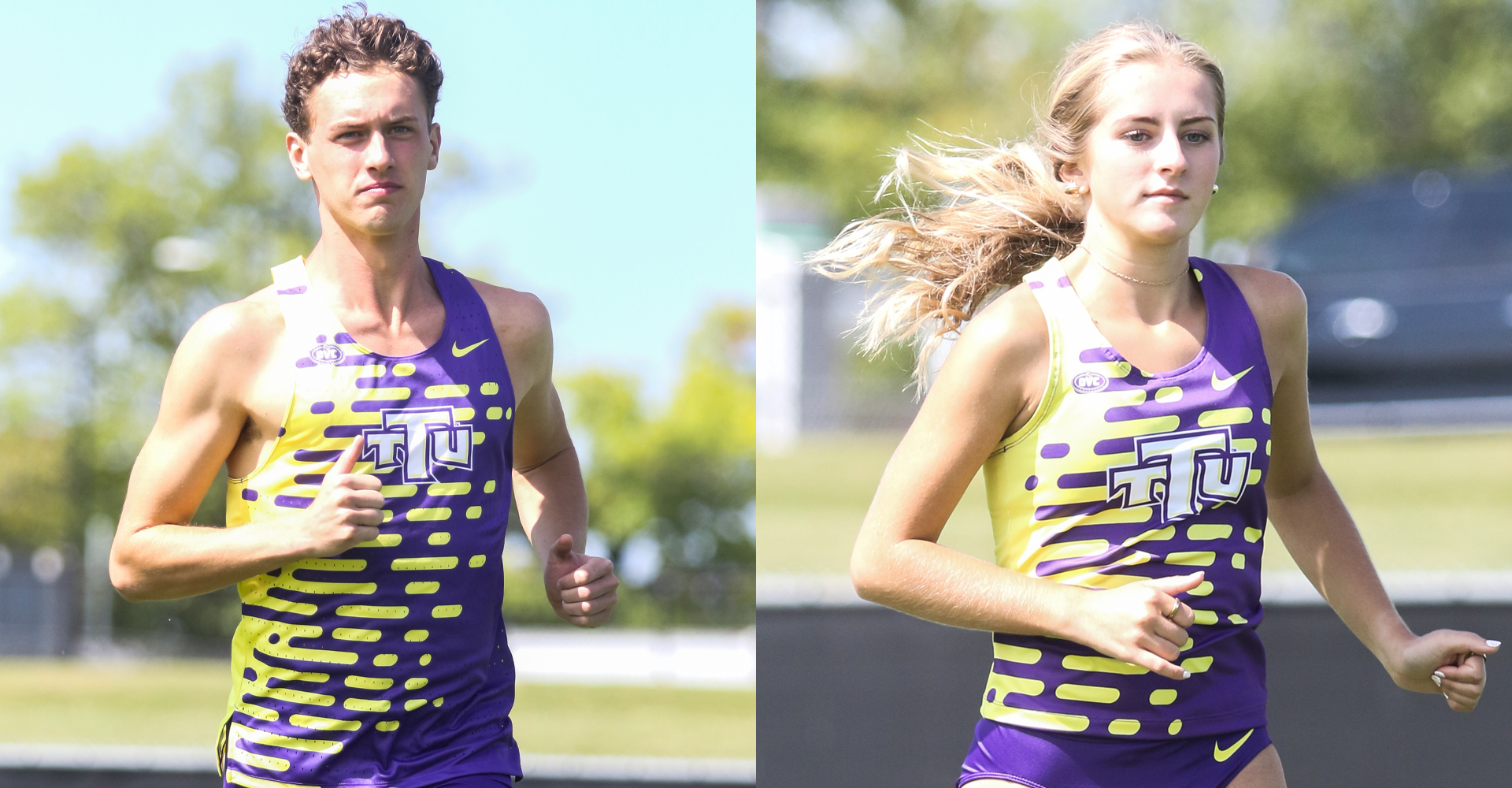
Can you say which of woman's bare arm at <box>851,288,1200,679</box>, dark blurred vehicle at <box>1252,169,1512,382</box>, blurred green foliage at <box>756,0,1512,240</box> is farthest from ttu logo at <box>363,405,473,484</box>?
blurred green foliage at <box>756,0,1512,240</box>

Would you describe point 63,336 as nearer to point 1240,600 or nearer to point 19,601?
point 19,601

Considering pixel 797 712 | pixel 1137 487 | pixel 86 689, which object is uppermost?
pixel 1137 487

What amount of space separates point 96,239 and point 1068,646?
23.4m

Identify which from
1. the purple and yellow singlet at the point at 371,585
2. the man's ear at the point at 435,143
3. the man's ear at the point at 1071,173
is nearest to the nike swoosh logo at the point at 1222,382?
the man's ear at the point at 1071,173

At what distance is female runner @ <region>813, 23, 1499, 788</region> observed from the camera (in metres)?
2.13

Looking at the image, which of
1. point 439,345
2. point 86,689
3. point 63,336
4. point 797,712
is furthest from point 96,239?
point 439,345

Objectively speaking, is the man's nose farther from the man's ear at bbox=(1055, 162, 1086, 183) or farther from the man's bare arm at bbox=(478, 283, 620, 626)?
the man's ear at bbox=(1055, 162, 1086, 183)

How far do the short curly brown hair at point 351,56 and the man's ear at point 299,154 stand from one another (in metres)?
0.01

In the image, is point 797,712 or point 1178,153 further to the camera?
point 797,712

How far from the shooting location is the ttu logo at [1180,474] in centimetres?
213

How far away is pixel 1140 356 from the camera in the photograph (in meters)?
2.18

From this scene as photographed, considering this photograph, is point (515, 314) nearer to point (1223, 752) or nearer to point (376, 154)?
point (376, 154)

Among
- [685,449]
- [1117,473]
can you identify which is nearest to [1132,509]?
[1117,473]

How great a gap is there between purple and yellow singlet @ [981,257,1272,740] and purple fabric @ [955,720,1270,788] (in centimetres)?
2
